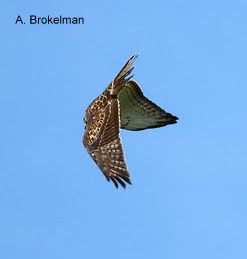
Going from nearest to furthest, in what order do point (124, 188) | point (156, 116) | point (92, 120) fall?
1. point (124, 188)
2. point (92, 120)
3. point (156, 116)

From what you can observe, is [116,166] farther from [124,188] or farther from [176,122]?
[176,122]

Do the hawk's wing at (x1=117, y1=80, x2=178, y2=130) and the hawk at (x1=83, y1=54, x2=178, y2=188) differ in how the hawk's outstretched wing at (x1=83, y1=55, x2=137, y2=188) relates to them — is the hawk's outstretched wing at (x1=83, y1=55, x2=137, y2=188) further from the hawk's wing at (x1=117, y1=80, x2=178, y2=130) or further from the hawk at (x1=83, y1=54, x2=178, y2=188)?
the hawk's wing at (x1=117, y1=80, x2=178, y2=130)

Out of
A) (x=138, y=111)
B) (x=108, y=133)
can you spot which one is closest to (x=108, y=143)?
(x=108, y=133)

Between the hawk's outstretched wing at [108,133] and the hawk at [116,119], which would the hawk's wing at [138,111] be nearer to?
the hawk at [116,119]

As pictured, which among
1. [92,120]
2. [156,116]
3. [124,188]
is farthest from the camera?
[156,116]

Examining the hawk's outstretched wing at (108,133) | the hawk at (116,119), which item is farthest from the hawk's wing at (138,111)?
the hawk's outstretched wing at (108,133)

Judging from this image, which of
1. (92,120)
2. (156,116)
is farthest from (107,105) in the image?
(156,116)

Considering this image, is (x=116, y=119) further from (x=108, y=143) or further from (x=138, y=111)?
(x=138, y=111)

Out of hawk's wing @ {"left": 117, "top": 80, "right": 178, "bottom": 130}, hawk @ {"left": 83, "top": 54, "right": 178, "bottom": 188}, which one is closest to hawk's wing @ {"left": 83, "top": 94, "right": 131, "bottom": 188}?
hawk @ {"left": 83, "top": 54, "right": 178, "bottom": 188}

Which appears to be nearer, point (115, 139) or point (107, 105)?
point (115, 139)
